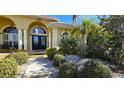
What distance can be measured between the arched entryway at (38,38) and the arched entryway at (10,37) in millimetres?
1482

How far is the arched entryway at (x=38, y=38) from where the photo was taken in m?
11.3

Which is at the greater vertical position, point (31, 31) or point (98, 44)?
point (31, 31)

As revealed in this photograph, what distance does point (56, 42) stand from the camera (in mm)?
11070

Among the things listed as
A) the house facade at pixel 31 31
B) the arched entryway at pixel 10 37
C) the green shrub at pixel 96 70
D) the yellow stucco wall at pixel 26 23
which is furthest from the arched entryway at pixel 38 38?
the green shrub at pixel 96 70

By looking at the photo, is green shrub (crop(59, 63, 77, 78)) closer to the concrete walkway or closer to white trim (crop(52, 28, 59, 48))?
the concrete walkway

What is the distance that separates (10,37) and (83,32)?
6.15 meters

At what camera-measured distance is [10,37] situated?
44.5 ft

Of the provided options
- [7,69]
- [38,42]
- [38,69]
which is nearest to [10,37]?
[38,42]

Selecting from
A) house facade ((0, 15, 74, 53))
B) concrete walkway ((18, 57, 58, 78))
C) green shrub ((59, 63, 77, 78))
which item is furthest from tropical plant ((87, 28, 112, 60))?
green shrub ((59, 63, 77, 78))

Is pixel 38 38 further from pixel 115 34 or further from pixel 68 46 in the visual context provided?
pixel 115 34

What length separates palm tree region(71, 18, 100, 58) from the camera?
402 inches
